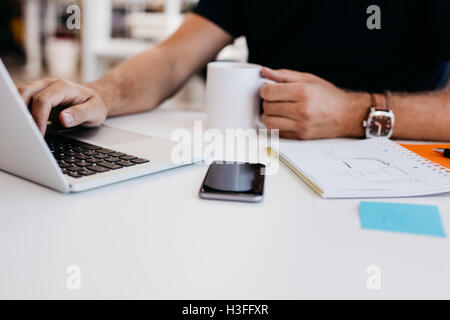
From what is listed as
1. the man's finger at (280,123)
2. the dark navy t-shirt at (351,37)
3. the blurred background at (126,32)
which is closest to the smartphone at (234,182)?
the man's finger at (280,123)

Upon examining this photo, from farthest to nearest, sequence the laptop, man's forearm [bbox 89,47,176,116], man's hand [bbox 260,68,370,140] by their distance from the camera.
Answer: man's forearm [bbox 89,47,176,116], man's hand [bbox 260,68,370,140], the laptop

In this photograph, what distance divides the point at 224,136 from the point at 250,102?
78 millimetres

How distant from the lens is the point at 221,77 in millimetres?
766

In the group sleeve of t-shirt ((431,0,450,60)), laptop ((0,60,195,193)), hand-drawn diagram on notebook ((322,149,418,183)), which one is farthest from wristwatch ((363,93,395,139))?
laptop ((0,60,195,193))

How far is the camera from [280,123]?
77 centimetres

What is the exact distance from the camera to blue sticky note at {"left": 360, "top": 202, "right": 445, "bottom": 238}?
448 mm

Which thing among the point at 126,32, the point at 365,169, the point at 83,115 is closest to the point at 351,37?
the point at 365,169

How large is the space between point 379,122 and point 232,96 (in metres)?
0.27

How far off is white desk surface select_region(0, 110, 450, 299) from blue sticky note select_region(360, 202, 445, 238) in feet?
0.04

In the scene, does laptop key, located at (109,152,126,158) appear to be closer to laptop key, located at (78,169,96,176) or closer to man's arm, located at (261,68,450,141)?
Result: laptop key, located at (78,169,96,176)

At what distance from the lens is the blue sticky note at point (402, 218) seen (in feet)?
1.47

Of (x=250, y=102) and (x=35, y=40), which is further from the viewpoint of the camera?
(x=35, y=40)
